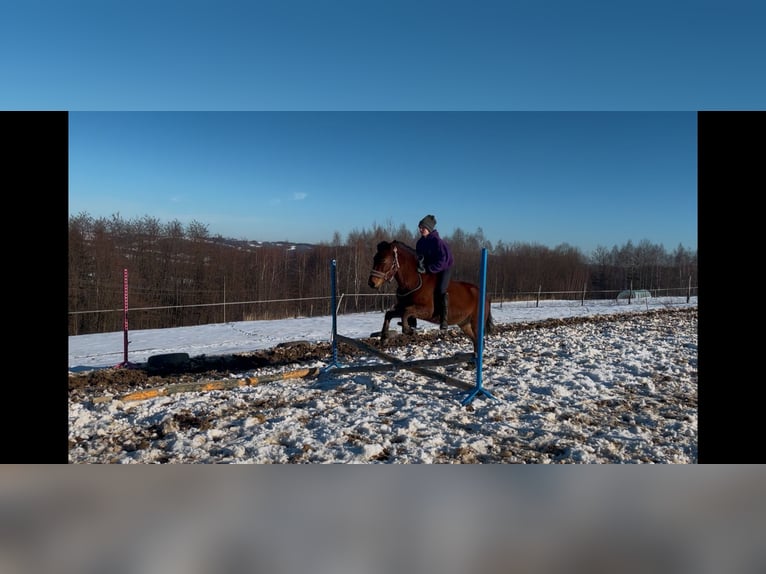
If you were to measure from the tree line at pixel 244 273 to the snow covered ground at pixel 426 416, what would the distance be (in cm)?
176

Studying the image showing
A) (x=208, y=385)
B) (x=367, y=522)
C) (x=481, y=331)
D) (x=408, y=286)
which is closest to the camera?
(x=367, y=522)

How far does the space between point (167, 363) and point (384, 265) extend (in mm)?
4127

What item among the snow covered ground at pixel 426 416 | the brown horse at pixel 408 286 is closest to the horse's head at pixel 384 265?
the brown horse at pixel 408 286

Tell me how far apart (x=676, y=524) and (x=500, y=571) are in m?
1.57

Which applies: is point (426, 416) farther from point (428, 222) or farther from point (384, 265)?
point (428, 222)

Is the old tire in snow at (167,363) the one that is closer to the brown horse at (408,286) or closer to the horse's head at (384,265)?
the brown horse at (408,286)


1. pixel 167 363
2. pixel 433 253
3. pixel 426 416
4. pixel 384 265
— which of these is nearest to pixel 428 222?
pixel 433 253

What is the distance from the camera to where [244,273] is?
10.2m
